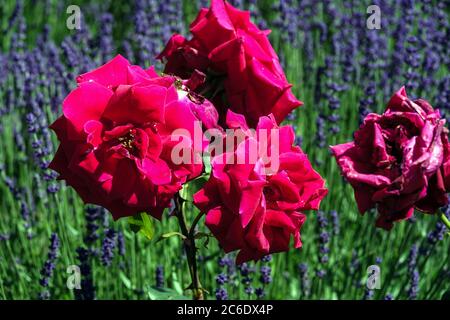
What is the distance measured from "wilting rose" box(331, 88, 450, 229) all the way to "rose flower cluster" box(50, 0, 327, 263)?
9 cm

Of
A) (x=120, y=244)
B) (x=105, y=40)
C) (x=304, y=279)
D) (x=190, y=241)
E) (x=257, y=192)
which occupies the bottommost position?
(x=304, y=279)

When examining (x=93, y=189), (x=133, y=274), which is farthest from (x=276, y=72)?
(x=133, y=274)

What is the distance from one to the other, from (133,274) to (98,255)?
0.35ft

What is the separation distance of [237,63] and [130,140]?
8.6 inches

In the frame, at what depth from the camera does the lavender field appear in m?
1.98

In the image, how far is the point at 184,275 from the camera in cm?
224

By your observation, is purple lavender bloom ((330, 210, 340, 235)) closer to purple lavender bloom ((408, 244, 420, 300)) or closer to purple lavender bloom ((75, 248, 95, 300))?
purple lavender bloom ((408, 244, 420, 300))

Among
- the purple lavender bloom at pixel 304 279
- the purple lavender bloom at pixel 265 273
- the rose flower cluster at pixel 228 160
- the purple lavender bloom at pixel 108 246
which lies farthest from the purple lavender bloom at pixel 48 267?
the rose flower cluster at pixel 228 160

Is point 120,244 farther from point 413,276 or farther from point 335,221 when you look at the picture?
point 413,276

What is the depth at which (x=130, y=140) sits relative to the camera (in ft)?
3.79

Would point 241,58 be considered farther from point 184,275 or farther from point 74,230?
point 74,230

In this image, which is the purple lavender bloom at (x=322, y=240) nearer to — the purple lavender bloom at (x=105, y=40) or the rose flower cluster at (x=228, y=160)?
the rose flower cluster at (x=228, y=160)

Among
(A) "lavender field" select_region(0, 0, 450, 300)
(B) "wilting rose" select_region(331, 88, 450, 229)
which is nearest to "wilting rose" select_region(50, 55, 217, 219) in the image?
(B) "wilting rose" select_region(331, 88, 450, 229)

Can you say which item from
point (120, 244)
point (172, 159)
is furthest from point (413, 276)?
point (172, 159)
